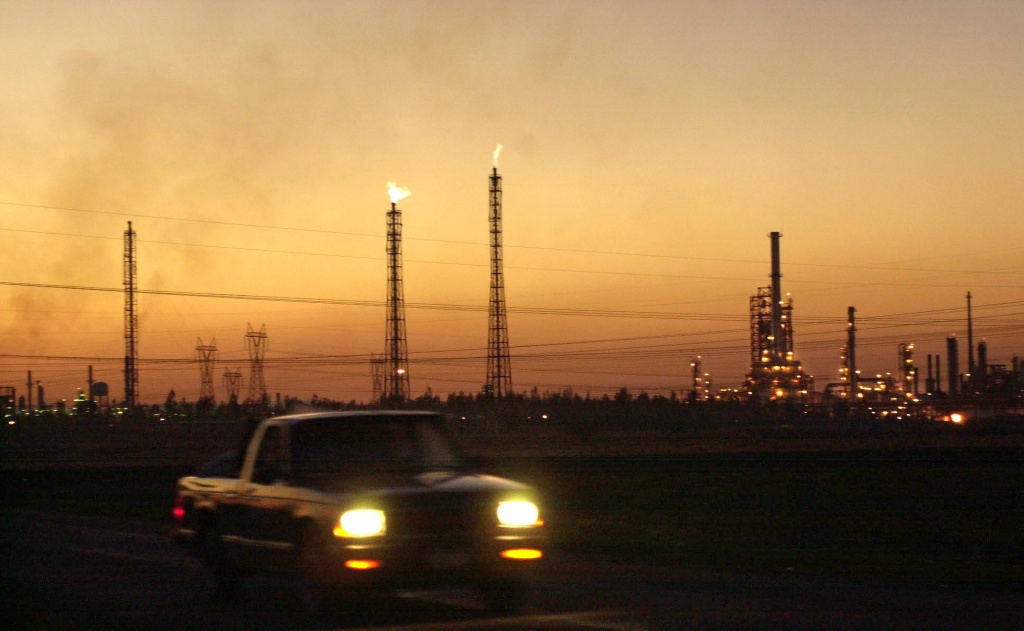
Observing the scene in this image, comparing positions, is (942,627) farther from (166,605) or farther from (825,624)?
(166,605)

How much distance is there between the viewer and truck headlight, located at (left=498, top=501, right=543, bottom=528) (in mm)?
10359

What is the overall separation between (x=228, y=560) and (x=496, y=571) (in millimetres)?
3273

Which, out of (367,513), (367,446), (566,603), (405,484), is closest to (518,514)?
(405,484)

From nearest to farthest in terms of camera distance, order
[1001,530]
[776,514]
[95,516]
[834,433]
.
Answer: [1001,530] < [776,514] < [95,516] < [834,433]

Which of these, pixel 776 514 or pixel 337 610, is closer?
pixel 337 610

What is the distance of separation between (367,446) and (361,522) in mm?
1596

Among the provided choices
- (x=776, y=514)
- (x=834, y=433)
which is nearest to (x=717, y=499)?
(x=776, y=514)

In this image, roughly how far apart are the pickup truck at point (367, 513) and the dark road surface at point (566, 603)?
49 cm

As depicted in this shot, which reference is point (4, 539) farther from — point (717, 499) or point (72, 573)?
point (717, 499)

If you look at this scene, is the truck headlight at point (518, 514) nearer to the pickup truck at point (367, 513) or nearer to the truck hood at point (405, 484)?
the pickup truck at point (367, 513)

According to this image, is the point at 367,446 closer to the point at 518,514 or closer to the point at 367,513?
the point at 367,513

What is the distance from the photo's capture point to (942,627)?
31.8 feet

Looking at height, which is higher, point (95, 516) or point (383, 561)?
point (383, 561)

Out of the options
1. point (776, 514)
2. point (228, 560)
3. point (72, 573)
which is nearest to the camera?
point (228, 560)
